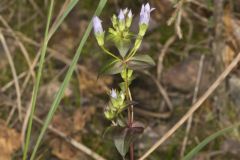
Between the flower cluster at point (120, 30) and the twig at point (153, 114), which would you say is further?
the twig at point (153, 114)

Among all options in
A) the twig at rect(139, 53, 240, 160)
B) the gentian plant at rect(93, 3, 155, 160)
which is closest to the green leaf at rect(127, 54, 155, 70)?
the gentian plant at rect(93, 3, 155, 160)

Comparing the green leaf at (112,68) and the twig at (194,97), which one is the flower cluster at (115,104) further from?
the twig at (194,97)

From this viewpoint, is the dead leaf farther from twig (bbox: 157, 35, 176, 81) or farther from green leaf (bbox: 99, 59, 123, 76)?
green leaf (bbox: 99, 59, 123, 76)

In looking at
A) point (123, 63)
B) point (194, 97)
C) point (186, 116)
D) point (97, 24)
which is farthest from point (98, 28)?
point (194, 97)

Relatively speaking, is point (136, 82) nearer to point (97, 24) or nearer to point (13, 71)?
point (13, 71)

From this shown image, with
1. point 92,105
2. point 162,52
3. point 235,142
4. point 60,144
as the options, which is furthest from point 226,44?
point 60,144

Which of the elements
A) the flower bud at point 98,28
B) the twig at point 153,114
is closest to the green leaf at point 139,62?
the flower bud at point 98,28

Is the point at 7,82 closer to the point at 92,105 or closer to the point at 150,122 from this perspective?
the point at 92,105

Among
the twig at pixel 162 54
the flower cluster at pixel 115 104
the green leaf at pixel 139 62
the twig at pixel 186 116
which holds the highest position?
the green leaf at pixel 139 62

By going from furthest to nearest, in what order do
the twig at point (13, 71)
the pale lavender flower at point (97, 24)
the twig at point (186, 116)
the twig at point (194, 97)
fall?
1. the twig at point (13, 71)
2. the twig at point (194, 97)
3. the twig at point (186, 116)
4. the pale lavender flower at point (97, 24)
